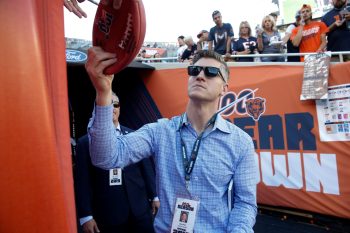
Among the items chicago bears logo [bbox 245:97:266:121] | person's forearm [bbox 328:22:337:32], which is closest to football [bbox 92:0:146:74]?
chicago bears logo [bbox 245:97:266:121]

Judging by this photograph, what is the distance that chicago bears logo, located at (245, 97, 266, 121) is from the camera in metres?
5.32

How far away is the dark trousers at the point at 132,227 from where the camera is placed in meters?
2.68

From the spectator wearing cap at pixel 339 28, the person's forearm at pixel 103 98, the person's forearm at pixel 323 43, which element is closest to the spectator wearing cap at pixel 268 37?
the person's forearm at pixel 323 43

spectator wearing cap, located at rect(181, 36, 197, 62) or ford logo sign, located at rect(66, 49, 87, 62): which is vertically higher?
spectator wearing cap, located at rect(181, 36, 197, 62)

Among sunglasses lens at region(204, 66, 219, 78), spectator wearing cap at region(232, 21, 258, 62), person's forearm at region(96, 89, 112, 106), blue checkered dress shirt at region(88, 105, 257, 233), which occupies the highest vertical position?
spectator wearing cap at region(232, 21, 258, 62)

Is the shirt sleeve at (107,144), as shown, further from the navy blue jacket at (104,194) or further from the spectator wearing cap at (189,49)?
the spectator wearing cap at (189,49)

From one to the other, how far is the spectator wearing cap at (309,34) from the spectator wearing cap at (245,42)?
88 centimetres

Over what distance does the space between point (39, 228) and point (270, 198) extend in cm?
490

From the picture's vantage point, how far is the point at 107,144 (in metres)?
1.38

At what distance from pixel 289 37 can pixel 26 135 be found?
6.37 meters

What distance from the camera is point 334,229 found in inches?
181

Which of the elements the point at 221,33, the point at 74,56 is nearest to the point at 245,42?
the point at 221,33

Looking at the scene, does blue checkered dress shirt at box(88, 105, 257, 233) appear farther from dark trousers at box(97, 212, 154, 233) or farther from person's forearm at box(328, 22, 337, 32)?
person's forearm at box(328, 22, 337, 32)

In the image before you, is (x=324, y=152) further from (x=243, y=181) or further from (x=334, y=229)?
(x=243, y=181)
